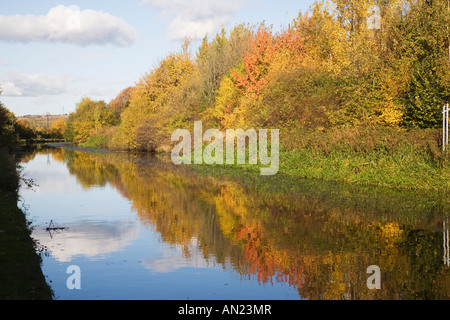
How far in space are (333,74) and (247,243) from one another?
2183cm

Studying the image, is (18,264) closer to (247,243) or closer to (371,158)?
(247,243)

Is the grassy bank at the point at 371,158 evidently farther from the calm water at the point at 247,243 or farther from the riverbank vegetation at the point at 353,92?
the calm water at the point at 247,243

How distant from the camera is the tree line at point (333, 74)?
995 inches

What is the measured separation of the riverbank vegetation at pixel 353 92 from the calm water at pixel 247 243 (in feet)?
8.97

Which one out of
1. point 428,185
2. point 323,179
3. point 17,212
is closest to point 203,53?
point 323,179

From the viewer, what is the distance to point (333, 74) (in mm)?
30906

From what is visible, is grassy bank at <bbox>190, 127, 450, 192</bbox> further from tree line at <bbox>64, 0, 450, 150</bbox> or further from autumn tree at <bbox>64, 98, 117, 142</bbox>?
autumn tree at <bbox>64, 98, 117, 142</bbox>

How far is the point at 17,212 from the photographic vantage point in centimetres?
1358

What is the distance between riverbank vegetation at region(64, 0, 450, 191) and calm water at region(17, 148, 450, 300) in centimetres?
274

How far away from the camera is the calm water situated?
8.07 meters

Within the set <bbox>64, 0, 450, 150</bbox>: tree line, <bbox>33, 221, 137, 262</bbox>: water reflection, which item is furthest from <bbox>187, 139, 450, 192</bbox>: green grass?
<bbox>33, 221, 137, 262</bbox>: water reflection

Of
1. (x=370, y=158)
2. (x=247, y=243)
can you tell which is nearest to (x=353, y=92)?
(x=370, y=158)

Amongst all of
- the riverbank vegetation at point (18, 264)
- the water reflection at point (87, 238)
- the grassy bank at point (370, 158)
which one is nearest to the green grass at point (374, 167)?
the grassy bank at point (370, 158)

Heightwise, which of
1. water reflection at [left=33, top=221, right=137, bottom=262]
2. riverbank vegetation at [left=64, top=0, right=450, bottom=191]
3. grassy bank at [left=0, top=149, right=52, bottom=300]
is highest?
riverbank vegetation at [left=64, top=0, right=450, bottom=191]
